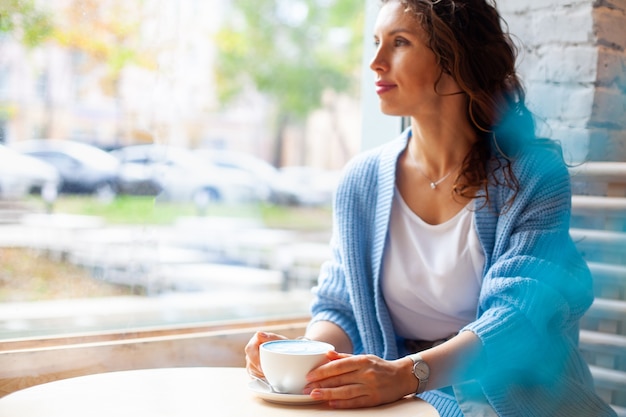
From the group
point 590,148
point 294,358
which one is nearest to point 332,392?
point 294,358

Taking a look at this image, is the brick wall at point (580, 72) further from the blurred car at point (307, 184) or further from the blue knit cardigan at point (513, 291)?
the blurred car at point (307, 184)

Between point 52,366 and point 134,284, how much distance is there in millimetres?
422

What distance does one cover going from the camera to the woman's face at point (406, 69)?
1424mm

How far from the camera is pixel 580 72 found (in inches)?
63.2

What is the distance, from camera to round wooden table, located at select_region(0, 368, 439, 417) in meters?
0.95

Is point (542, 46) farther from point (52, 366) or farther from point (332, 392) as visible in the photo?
point (52, 366)

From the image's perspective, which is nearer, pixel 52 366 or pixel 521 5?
pixel 52 366

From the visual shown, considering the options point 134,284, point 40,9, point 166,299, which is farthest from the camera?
point 166,299

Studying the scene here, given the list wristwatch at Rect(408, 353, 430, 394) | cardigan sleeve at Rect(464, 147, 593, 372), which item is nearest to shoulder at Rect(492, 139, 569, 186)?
cardigan sleeve at Rect(464, 147, 593, 372)

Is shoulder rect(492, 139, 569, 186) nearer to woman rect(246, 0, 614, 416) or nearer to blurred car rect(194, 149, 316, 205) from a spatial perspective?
woman rect(246, 0, 614, 416)

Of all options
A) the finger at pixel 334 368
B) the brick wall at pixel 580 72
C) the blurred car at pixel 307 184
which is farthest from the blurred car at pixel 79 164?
the blurred car at pixel 307 184

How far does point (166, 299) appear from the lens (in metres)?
1.98

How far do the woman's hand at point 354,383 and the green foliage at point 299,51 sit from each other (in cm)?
689

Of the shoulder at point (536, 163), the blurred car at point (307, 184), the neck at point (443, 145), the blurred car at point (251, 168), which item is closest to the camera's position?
the shoulder at point (536, 163)
